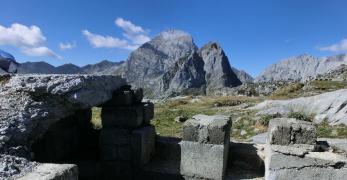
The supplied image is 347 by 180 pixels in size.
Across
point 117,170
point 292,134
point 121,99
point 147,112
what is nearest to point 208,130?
point 292,134

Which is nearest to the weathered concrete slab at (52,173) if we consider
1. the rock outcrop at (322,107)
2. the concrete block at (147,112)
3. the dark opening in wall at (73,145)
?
the dark opening in wall at (73,145)

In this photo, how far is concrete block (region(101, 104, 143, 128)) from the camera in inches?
366

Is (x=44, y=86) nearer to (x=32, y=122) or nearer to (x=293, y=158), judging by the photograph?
(x=32, y=122)

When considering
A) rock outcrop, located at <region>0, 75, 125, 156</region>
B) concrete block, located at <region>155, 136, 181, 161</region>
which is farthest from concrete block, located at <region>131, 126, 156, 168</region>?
rock outcrop, located at <region>0, 75, 125, 156</region>

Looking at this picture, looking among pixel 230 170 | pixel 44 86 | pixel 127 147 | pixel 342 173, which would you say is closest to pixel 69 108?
pixel 44 86

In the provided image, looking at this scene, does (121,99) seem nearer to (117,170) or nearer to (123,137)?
(123,137)

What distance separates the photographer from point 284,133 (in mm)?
7887

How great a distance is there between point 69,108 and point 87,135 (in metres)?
2.86

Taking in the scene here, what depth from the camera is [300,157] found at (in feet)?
24.3

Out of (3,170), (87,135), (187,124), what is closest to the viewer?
(3,170)

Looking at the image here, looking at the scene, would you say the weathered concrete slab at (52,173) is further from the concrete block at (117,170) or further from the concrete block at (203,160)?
the concrete block at (117,170)

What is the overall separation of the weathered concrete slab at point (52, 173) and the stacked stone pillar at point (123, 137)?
11.0 feet

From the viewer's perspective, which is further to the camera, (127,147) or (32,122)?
(127,147)

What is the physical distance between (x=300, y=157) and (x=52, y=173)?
440cm
